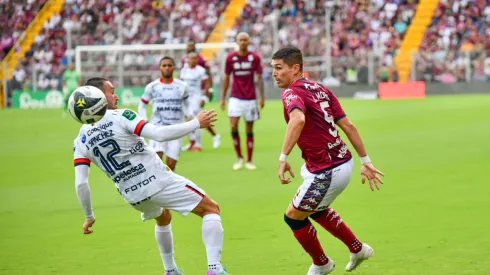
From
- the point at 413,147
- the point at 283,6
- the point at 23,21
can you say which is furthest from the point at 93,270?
the point at 23,21

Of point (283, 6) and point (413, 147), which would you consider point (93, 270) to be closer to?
point (413, 147)

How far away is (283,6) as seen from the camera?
163ft

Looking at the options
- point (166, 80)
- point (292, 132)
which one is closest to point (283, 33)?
point (166, 80)

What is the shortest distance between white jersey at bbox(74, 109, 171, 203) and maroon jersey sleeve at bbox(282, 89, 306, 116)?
113cm

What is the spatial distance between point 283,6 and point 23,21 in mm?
14877

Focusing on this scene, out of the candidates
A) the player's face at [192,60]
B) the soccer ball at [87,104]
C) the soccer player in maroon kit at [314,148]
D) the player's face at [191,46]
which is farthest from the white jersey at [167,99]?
the soccer ball at [87,104]

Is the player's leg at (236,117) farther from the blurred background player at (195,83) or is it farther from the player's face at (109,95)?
the player's face at (109,95)

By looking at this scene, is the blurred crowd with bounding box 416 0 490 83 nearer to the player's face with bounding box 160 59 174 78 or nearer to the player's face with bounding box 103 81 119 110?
Result: the player's face with bounding box 160 59 174 78

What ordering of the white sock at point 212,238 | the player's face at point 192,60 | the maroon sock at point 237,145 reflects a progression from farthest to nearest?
1. the player's face at point 192,60
2. the maroon sock at point 237,145
3. the white sock at point 212,238

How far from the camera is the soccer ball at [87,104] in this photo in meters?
7.13

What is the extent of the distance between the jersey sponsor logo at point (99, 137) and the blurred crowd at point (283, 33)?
35.4 m

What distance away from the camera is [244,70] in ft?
57.6

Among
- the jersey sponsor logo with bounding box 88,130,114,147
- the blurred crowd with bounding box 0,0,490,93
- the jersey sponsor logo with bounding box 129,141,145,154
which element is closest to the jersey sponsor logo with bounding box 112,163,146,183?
the jersey sponsor logo with bounding box 129,141,145,154

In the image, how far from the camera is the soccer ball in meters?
7.13
